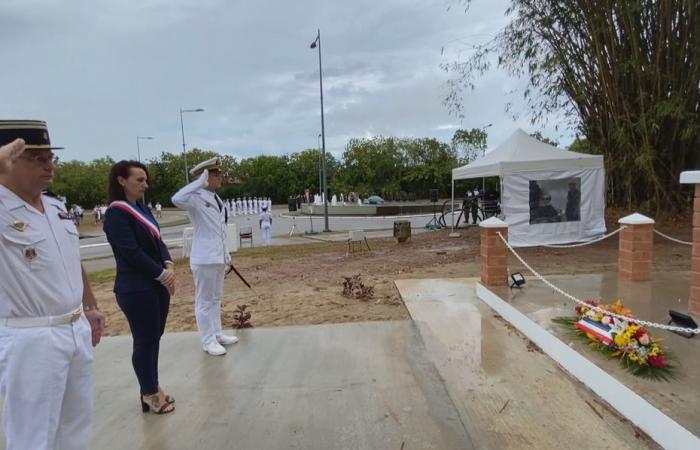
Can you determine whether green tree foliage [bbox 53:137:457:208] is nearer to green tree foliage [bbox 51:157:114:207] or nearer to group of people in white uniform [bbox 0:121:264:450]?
green tree foliage [bbox 51:157:114:207]

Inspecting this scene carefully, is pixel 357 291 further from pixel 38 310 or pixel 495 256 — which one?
pixel 38 310

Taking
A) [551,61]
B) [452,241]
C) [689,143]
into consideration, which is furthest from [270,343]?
[689,143]

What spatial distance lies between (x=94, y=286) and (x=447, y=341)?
25.5ft

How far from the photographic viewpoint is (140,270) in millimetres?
3133

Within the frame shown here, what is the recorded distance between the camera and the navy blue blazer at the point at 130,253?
3.11 m

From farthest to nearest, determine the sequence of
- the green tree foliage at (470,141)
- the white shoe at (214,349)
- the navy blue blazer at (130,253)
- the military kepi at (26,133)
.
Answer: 1. the green tree foliage at (470,141)
2. the white shoe at (214,349)
3. the navy blue blazer at (130,253)
4. the military kepi at (26,133)

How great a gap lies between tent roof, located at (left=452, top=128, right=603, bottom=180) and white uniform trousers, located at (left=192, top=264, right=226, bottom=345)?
8992 millimetres

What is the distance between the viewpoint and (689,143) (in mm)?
12227

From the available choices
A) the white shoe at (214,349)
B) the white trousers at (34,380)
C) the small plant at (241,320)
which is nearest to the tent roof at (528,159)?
the small plant at (241,320)

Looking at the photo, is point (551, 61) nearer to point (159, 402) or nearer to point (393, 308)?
point (393, 308)

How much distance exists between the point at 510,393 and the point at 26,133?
3321mm

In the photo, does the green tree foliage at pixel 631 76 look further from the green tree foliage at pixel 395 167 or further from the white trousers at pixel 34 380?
the green tree foliage at pixel 395 167

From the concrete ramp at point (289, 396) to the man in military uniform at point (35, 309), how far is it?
1.09 m

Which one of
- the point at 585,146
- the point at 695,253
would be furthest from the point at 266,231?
the point at 695,253
